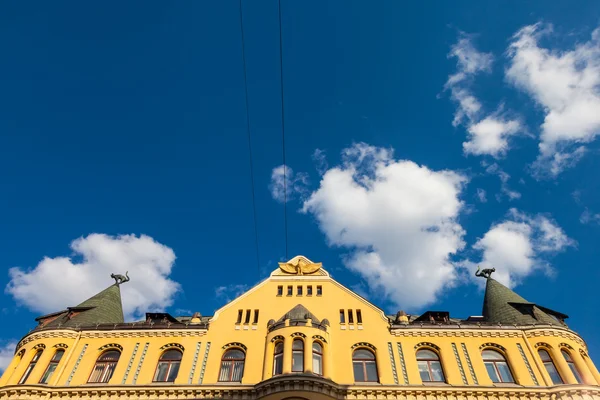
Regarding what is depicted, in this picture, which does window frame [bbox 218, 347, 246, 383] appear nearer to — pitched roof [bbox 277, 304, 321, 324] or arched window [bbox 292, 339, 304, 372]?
pitched roof [bbox 277, 304, 321, 324]

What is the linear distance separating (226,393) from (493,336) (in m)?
18.5

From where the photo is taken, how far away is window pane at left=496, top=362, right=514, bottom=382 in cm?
2719

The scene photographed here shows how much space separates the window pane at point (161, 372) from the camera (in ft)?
91.5

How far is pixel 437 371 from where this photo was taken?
91.4 ft

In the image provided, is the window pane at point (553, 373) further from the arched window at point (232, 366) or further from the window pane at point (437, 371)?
the arched window at point (232, 366)

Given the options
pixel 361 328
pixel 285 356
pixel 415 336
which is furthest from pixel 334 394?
pixel 415 336

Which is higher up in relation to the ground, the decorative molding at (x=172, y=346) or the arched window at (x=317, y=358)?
the decorative molding at (x=172, y=346)

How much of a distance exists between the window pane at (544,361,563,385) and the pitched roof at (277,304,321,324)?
602 inches

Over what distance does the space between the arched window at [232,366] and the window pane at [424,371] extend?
1187 cm

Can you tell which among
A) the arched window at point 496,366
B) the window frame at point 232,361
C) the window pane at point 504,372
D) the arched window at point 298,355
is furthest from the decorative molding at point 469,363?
the window frame at point 232,361

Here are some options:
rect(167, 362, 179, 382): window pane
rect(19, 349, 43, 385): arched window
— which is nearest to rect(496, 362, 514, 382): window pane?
rect(167, 362, 179, 382): window pane

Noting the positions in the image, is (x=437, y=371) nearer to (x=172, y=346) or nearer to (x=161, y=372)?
(x=172, y=346)

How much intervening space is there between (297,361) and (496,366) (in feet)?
43.9

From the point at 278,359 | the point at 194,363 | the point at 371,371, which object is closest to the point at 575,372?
the point at 371,371
